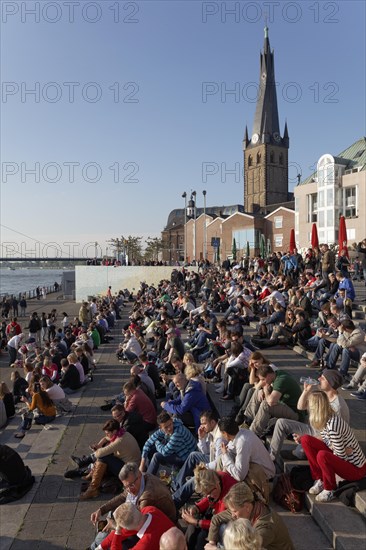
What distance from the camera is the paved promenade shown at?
17.0 feet

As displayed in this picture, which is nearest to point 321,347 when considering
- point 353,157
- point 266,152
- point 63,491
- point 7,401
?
point 63,491

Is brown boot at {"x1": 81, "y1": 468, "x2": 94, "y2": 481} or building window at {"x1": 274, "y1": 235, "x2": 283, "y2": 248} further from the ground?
building window at {"x1": 274, "y1": 235, "x2": 283, "y2": 248}

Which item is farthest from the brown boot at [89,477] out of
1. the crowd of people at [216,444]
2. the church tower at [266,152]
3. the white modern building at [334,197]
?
the church tower at [266,152]

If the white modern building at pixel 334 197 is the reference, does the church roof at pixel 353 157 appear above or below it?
above

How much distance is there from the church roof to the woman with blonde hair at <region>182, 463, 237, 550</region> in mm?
43845

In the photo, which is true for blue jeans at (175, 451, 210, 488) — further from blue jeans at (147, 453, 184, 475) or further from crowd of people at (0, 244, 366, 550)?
blue jeans at (147, 453, 184, 475)

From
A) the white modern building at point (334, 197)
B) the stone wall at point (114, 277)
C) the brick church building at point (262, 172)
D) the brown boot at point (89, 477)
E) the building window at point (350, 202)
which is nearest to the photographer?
the brown boot at point (89, 477)

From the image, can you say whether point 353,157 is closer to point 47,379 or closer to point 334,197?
→ point 334,197

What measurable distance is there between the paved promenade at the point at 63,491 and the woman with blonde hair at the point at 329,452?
0.80ft

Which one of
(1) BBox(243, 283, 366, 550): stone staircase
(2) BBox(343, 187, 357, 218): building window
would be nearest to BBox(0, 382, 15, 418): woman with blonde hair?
(1) BBox(243, 283, 366, 550): stone staircase

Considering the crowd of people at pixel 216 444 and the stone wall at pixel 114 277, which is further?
the stone wall at pixel 114 277

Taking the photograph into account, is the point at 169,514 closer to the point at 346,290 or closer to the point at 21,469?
the point at 21,469

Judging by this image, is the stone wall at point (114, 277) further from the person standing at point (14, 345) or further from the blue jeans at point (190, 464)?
the blue jeans at point (190, 464)

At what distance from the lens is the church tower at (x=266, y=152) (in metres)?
95.4
